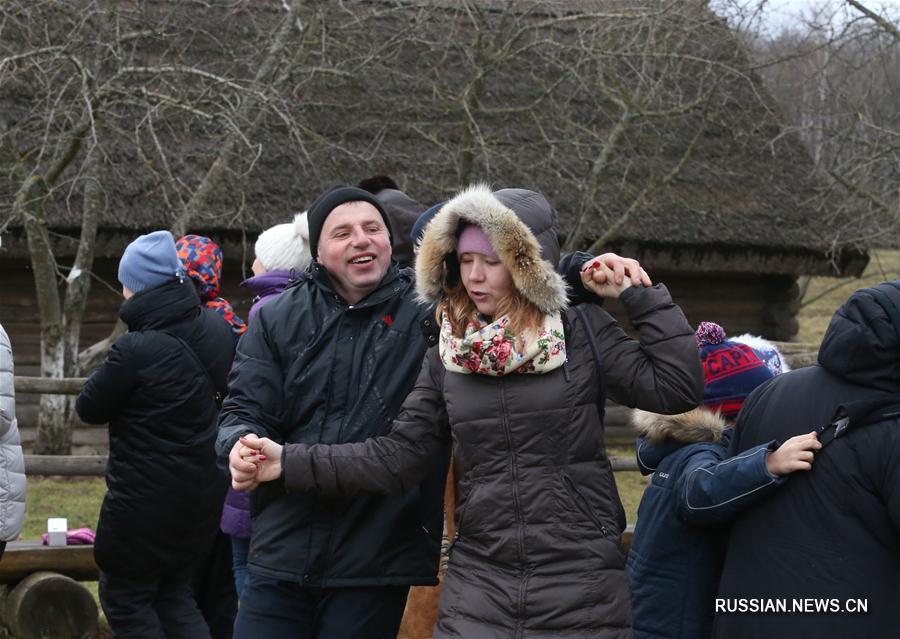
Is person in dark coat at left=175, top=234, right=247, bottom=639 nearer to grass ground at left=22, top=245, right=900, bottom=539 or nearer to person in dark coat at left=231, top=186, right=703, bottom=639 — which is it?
person in dark coat at left=231, top=186, right=703, bottom=639

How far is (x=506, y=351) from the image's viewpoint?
2867mm

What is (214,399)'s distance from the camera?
4656mm

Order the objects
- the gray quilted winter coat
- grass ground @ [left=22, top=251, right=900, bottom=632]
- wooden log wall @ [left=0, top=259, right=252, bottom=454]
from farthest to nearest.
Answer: wooden log wall @ [left=0, top=259, right=252, bottom=454] < grass ground @ [left=22, top=251, right=900, bottom=632] < the gray quilted winter coat

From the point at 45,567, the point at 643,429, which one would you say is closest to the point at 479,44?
the point at 45,567

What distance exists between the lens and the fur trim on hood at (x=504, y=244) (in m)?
2.91

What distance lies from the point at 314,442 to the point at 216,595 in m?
2.15

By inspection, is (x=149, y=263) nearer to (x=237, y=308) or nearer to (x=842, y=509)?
(x=842, y=509)

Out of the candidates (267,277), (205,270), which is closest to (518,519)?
(267,277)

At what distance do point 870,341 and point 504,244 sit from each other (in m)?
0.82

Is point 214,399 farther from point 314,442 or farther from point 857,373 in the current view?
point 857,373

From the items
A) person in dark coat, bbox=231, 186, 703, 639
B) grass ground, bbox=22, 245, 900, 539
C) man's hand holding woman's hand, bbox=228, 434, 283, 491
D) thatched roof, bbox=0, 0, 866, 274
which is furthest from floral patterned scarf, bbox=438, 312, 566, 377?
thatched roof, bbox=0, 0, 866, 274

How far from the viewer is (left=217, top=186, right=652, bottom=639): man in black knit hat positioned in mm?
3193

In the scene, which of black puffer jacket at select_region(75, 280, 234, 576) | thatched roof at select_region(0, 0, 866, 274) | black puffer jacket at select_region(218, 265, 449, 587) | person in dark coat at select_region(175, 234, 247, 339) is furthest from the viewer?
thatched roof at select_region(0, 0, 866, 274)

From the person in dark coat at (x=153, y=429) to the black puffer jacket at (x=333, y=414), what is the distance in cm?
120
